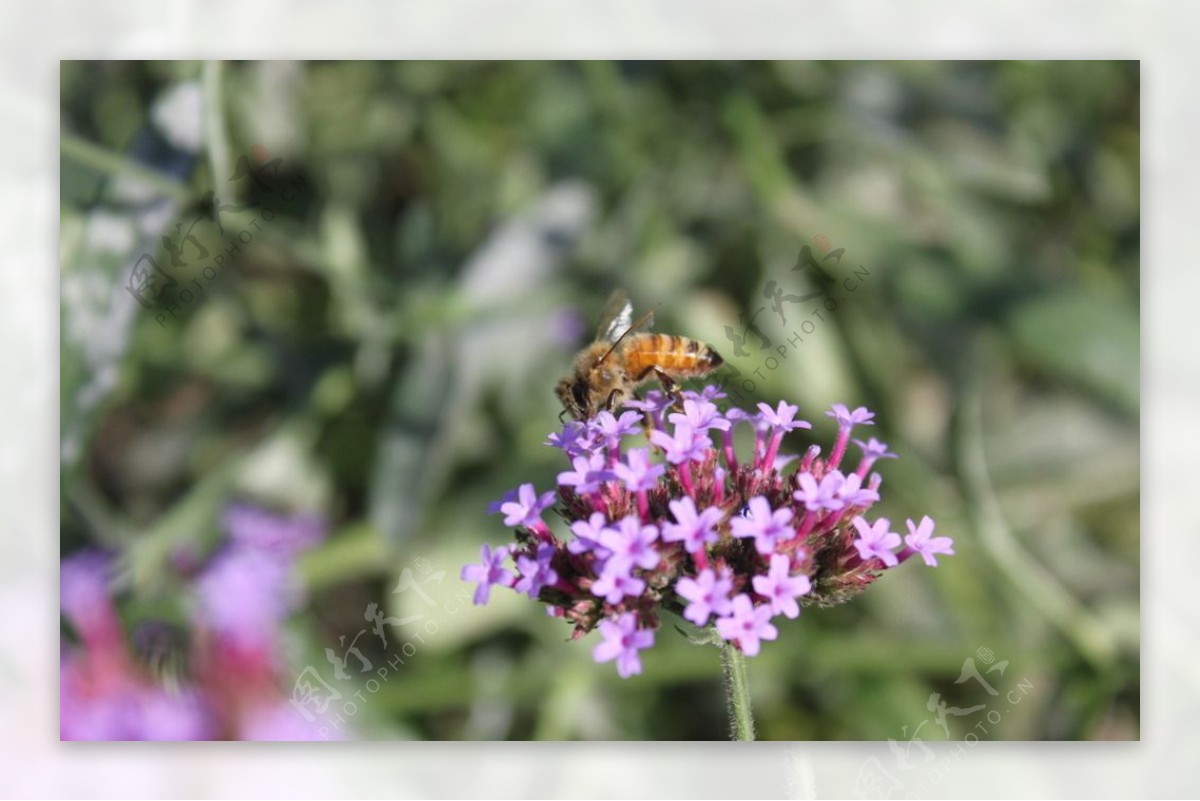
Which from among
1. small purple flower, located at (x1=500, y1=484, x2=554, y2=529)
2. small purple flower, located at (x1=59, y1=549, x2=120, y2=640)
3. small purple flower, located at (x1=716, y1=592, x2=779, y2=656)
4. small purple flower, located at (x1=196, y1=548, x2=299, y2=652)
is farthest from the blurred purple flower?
small purple flower, located at (x1=716, y1=592, x2=779, y2=656)

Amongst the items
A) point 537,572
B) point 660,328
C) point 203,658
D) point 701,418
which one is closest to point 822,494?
point 701,418

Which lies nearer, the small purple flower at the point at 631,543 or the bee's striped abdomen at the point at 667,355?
the small purple flower at the point at 631,543

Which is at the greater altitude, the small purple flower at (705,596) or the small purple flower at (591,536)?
the small purple flower at (591,536)

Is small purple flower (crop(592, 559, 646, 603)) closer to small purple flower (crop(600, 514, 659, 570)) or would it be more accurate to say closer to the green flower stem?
small purple flower (crop(600, 514, 659, 570))

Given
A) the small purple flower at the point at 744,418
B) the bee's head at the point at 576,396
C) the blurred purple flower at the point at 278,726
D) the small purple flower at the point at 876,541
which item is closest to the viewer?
the small purple flower at the point at 876,541

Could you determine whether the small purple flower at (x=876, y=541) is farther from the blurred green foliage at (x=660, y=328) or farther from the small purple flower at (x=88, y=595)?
the small purple flower at (x=88, y=595)

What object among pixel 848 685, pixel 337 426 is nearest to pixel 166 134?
pixel 337 426

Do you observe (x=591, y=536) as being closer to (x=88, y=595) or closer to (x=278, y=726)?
(x=278, y=726)

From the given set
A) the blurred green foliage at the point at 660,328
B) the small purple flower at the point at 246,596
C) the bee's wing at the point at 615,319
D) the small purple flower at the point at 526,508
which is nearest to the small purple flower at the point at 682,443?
the small purple flower at the point at 526,508
